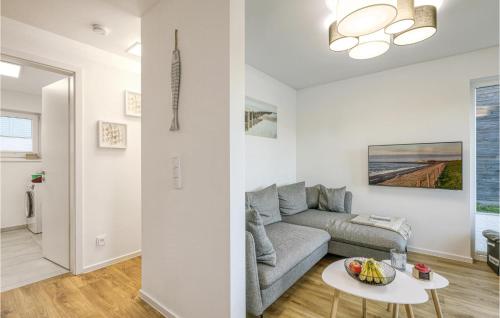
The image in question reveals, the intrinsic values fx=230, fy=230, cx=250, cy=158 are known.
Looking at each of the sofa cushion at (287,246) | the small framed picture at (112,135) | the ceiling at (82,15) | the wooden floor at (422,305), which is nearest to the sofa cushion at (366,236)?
the sofa cushion at (287,246)

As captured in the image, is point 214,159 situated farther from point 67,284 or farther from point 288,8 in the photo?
point 67,284

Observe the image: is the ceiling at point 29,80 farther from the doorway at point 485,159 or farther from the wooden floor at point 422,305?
the doorway at point 485,159

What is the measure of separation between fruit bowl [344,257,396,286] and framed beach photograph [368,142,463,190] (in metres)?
2.03

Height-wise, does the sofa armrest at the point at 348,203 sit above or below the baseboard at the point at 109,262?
above

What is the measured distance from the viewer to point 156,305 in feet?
6.23

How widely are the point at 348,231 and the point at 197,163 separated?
6.82 feet

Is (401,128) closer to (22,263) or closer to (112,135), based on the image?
(112,135)

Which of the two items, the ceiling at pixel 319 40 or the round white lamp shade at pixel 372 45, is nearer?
the round white lamp shade at pixel 372 45

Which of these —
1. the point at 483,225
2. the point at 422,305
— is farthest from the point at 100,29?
the point at 483,225

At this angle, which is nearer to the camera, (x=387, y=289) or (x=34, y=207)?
(x=387, y=289)

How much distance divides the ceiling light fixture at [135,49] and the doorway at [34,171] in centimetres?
67

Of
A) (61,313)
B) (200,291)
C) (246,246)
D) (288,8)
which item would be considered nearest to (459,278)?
(246,246)

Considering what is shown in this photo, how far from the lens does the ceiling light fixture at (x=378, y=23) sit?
1265 millimetres

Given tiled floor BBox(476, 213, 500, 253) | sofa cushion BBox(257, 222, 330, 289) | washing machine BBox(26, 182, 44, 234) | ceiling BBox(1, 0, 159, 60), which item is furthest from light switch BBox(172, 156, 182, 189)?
tiled floor BBox(476, 213, 500, 253)
